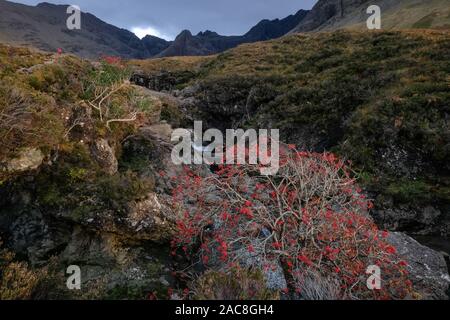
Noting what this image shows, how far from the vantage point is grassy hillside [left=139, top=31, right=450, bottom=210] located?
1583cm

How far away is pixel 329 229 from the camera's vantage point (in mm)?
8484

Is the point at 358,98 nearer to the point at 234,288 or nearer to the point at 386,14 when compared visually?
the point at 234,288

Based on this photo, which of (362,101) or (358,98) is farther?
(358,98)

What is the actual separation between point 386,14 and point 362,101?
8032cm

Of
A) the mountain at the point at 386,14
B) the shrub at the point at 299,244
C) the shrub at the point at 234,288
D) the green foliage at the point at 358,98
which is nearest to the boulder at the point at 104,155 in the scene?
the shrub at the point at 299,244

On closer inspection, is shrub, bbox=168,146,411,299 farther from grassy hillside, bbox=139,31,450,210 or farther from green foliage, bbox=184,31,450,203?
green foliage, bbox=184,31,450,203

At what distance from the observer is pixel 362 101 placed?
71.6 ft

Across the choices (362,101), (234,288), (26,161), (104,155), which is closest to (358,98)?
(362,101)

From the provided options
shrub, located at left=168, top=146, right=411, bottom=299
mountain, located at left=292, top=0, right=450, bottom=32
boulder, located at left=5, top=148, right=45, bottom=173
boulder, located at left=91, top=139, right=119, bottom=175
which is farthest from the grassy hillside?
mountain, located at left=292, top=0, right=450, bottom=32

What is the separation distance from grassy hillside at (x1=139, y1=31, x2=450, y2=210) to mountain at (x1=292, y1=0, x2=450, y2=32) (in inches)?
1087

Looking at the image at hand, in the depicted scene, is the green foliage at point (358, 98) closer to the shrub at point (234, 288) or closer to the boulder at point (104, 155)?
the shrub at point (234, 288)

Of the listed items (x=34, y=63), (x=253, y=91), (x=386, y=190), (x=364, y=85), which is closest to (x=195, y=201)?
(x=34, y=63)

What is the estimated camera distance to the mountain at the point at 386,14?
56963 millimetres

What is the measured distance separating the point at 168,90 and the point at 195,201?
3184 centimetres
